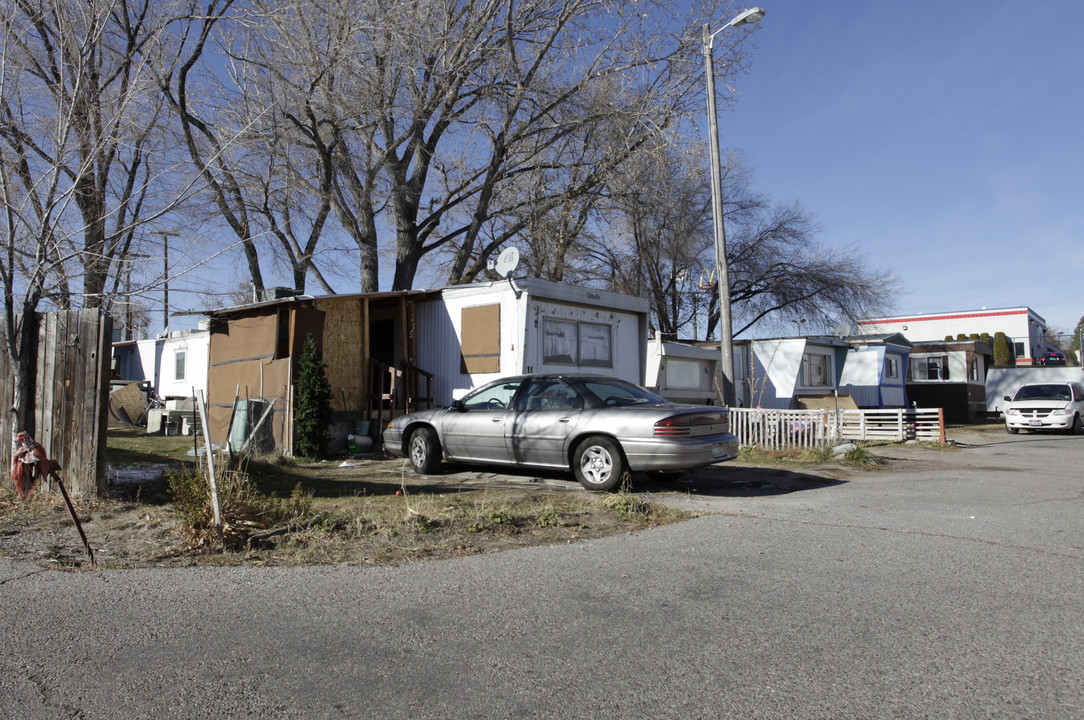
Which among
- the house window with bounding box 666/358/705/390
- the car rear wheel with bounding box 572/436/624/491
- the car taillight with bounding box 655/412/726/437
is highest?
the house window with bounding box 666/358/705/390

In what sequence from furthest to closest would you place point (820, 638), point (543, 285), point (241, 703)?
point (543, 285), point (820, 638), point (241, 703)

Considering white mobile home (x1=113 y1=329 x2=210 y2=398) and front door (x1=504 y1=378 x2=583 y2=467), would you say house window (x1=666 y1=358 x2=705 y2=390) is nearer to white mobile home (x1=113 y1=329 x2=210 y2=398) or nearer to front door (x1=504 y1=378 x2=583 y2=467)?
front door (x1=504 y1=378 x2=583 y2=467)

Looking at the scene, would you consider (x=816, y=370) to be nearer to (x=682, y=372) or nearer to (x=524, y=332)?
(x=682, y=372)

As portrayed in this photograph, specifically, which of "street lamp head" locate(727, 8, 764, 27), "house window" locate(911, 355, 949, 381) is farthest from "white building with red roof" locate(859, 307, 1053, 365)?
"street lamp head" locate(727, 8, 764, 27)

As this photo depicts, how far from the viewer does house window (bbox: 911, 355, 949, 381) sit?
97.4ft

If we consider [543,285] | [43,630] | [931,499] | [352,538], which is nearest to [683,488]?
[931,499]

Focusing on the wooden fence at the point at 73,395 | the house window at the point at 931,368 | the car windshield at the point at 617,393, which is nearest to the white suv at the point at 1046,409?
the house window at the point at 931,368

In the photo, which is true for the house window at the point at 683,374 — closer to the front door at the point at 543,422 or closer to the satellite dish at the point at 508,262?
the satellite dish at the point at 508,262

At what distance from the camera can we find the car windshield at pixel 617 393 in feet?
30.0

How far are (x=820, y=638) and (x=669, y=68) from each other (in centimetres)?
1673

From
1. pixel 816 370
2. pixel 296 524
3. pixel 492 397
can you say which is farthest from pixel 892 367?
pixel 296 524

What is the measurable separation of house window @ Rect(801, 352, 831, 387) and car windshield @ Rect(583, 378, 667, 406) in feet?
47.4

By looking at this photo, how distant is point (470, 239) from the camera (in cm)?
2030

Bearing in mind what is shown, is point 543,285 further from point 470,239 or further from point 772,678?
point 772,678
